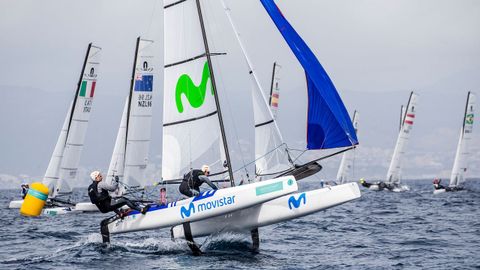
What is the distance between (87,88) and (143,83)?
294cm

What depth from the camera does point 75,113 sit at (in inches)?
1278

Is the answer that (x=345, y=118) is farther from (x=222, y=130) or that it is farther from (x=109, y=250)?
(x=109, y=250)

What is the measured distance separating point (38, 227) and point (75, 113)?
10352 millimetres

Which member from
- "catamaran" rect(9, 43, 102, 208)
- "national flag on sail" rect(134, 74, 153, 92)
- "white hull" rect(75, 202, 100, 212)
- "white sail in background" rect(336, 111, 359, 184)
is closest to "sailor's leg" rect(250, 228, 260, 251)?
"white hull" rect(75, 202, 100, 212)

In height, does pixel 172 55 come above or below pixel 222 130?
above

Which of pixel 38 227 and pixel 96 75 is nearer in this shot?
pixel 38 227

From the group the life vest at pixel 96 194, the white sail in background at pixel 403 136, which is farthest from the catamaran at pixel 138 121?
the white sail in background at pixel 403 136

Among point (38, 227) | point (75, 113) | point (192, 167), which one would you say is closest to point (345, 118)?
point (192, 167)

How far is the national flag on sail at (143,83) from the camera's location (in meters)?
32.3

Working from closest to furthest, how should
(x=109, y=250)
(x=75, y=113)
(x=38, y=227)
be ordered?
(x=109, y=250), (x=38, y=227), (x=75, y=113)

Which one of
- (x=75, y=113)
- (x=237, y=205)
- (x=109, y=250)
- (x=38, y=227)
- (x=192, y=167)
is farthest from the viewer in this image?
(x=75, y=113)

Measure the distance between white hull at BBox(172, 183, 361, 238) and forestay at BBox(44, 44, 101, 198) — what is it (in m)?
17.9

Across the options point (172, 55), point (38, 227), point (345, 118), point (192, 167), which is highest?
point (172, 55)

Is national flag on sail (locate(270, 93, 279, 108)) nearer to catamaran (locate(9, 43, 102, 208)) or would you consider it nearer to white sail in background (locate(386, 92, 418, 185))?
catamaran (locate(9, 43, 102, 208))
